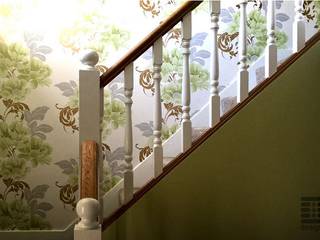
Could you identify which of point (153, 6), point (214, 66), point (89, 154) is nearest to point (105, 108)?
point (153, 6)

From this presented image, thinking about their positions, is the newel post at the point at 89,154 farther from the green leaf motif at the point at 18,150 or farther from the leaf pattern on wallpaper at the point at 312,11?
the leaf pattern on wallpaper at the point at 312,11

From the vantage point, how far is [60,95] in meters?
2.86

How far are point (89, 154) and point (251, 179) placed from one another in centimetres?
96

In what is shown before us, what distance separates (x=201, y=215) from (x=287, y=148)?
1.84 feet

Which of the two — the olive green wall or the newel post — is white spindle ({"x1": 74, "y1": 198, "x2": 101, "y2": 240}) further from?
the olive green wall

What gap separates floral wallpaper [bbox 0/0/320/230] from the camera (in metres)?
2.81

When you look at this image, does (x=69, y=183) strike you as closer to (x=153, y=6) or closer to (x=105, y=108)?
(x=105, y=108)

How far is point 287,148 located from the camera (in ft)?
7.15

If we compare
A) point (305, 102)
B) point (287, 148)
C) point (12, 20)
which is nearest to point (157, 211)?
point (287, 148)

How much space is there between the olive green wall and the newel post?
1.54 feet

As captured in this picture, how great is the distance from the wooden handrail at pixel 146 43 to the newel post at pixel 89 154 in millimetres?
88

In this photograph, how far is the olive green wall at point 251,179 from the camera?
2.08 metres

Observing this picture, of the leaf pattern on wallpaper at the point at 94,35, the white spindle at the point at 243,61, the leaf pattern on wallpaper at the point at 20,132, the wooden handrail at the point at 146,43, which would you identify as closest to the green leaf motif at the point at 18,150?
the leaf pattern on wallpaper at the point at 20,132

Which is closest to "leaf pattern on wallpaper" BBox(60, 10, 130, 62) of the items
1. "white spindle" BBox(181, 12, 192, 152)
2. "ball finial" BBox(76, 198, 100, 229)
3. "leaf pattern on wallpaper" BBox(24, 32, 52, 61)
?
"leaf pattern on wallpaper" BBox(24, 32, 52, 61)
